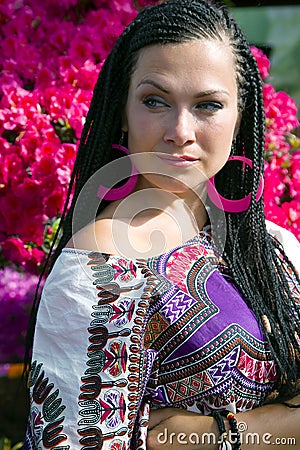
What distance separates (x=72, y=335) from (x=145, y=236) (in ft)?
1.01

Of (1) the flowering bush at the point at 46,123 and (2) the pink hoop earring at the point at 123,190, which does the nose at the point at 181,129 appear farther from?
(1) the flowering bush at the point at 46,123

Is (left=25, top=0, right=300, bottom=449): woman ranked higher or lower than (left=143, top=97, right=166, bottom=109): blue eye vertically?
lower

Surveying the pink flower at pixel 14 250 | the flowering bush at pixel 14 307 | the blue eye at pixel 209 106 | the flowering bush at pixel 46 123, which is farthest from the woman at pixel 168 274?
the flowering bush at pixel 14 307

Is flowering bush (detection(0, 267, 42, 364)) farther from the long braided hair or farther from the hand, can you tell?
the hand

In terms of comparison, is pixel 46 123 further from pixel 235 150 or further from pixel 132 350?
pixel 132 350

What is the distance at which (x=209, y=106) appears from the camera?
1710 millimetres

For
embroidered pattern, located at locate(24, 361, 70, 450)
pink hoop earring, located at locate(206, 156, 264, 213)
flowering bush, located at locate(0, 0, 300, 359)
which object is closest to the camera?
embroidered pattern, located at locate(24, 361, 70, 450)

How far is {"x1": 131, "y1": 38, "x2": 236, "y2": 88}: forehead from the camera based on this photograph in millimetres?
1671

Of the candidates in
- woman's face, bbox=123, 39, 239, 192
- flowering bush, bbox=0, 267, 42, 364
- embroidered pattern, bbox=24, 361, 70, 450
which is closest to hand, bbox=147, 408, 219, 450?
embroidered pattern, bbox=24, 361, 70, 450

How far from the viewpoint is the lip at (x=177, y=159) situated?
1.67m

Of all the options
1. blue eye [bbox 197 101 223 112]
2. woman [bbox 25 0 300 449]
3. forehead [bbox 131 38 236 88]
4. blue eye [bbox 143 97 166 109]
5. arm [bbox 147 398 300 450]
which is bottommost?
arm [bbox 147 398 300 450]

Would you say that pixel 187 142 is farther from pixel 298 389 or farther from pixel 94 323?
pixel 298 389

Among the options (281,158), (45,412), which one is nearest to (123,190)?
(45,412)

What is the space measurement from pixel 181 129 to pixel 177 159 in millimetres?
68
